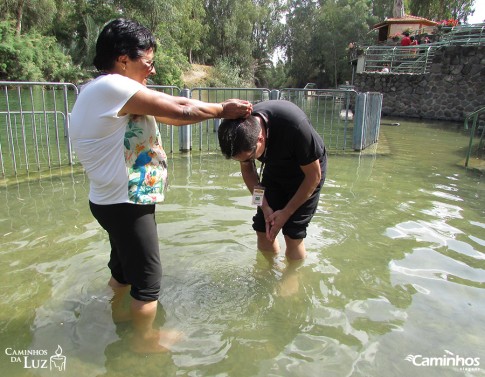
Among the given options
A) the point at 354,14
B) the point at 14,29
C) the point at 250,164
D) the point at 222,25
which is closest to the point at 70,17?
the point at 14,29

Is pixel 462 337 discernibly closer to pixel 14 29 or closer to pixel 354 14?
pixel 14 29

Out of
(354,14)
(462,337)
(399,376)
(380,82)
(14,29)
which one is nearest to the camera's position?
(399,376)

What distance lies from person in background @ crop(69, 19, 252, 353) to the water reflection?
61 cm

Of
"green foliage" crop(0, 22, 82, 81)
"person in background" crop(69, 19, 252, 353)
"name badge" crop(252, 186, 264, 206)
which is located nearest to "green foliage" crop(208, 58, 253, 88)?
"green foliage" crop(0, 22, 82, 81)

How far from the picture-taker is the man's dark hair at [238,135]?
246 centimetres

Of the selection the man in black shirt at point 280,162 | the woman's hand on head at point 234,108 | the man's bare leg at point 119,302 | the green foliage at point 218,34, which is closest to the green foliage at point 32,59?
the green foliage at point 218,34

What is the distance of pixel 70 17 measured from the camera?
1559 inches

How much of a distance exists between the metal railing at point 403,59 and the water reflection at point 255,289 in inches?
680

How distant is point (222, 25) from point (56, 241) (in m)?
49.7

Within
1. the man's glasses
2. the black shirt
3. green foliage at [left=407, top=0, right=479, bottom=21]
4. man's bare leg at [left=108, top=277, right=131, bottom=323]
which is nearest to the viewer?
the man's glasses

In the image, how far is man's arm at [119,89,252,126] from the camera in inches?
79.4

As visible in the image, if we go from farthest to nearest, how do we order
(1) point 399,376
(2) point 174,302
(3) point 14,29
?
1. (3) point 14,29
2. (2) point 174,302
3. (1) point 399,376

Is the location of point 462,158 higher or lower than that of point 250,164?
lower

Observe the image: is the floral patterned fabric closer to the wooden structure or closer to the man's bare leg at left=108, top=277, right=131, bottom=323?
the man's bare leg at left=108, top=277, right=131, bottom=323
